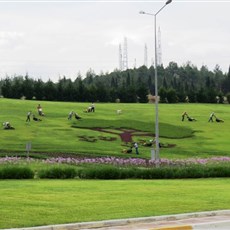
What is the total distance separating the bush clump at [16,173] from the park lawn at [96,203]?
23.4 ft

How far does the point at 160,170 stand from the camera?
28453mm

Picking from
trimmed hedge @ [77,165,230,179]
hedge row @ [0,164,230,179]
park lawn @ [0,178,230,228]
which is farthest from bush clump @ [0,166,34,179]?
park lawn @ [0,178,230,228]

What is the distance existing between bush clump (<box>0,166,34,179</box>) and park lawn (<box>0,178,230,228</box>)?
714cm

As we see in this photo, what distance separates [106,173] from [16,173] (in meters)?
4.91

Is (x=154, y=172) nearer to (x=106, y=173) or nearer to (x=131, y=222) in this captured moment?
(x=106, y=173)

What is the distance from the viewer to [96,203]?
14945 millimetres

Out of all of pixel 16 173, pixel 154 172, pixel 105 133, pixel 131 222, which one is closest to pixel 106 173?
pixel 154 172

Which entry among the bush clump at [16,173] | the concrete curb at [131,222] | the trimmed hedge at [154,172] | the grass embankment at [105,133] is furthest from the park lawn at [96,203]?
the grass embankment at [105,133]

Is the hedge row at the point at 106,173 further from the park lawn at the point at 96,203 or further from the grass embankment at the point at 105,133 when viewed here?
the grass embankment at the point at 105,133

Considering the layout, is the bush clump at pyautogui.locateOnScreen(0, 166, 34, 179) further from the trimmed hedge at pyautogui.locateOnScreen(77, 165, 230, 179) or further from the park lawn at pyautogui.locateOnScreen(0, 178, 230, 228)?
the park lawn at pyautogui.locateOnScreen(0, 178, 230, 228)

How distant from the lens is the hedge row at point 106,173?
2647 centimetres

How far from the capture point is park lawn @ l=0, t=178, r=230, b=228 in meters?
12.3

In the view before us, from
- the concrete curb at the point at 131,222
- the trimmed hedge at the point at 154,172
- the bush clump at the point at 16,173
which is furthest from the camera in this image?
the trimmed hedge at the point at 154,172

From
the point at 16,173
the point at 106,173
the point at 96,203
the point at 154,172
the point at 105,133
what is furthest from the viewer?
the point at 105,133
